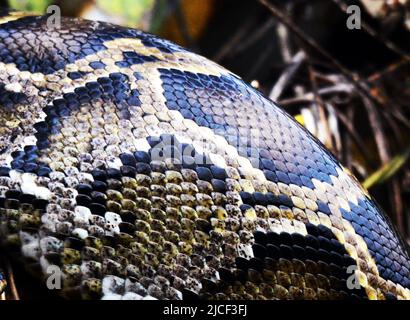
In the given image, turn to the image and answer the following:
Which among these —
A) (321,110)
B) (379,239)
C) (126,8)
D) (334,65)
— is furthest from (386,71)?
(379,239)

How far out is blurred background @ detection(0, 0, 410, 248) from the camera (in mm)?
3209

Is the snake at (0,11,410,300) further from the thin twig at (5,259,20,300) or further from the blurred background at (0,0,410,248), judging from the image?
the blurred background at (0,0,410,248)

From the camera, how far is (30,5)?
3.18 m

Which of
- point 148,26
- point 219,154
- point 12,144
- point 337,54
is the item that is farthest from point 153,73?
point 337,54

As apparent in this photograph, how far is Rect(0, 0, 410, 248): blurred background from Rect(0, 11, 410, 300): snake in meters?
1.04

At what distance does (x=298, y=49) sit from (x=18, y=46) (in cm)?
195

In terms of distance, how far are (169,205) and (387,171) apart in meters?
1.68

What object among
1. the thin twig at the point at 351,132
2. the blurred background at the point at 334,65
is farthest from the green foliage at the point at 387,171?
the thin twig at the point at 351,132

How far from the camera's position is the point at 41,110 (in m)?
2.05

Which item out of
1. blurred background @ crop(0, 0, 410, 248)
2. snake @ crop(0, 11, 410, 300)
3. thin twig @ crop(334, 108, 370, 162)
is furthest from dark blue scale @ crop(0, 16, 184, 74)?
thin twig @ crop(334, 108, 370, 162)

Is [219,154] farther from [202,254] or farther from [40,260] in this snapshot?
[40,260]

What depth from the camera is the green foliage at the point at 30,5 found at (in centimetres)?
311

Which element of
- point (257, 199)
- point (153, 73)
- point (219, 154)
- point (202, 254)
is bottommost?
point (202, 254)

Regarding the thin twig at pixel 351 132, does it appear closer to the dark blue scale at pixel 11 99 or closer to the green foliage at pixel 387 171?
the green foliage at pixel 387 171
